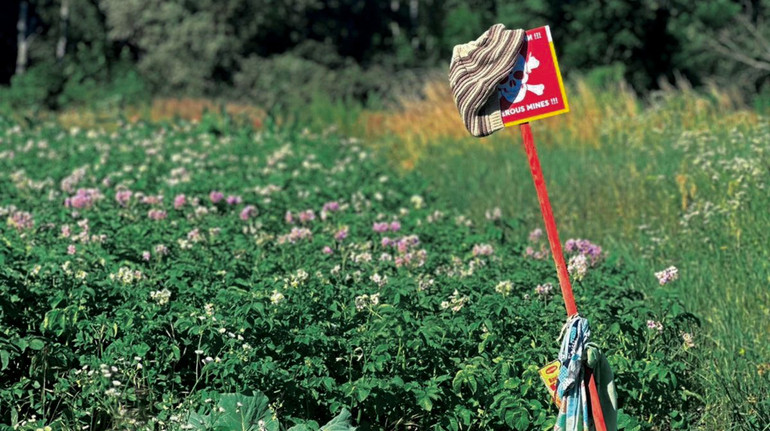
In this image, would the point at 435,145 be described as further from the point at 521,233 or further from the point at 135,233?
the point at 135,233

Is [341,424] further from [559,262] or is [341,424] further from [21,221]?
[21,221]

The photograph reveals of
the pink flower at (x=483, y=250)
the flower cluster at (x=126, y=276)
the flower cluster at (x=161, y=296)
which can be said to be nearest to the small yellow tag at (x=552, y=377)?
the flower cluster at (x=161, y=296)

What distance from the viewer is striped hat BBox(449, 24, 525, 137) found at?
4117mm

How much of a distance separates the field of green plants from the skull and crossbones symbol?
105cm

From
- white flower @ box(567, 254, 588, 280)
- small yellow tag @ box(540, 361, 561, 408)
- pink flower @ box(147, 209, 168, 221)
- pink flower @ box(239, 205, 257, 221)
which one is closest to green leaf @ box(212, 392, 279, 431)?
small yellow tag @ box(540, 361, 561, 408)

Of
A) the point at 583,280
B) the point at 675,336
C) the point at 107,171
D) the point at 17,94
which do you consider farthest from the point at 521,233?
the point at 17,94

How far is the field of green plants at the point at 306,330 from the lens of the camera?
432 centimetres

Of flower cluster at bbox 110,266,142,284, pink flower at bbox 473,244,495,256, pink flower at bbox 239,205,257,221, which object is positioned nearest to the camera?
flower cluster at bbox 110,266,142,284

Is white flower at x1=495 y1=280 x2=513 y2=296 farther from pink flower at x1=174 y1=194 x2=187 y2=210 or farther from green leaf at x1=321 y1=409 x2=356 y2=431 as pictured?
pink flower at x1=174 y1=194 x2=187 y2=210

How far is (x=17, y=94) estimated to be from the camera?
73.7ft

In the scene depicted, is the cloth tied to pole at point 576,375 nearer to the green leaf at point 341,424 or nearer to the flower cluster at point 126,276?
the green leaf at point 341,424

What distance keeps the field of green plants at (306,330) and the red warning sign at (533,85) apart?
101 centimetres

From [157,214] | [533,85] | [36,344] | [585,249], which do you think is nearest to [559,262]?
[533,85]

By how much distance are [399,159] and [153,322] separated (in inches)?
335
